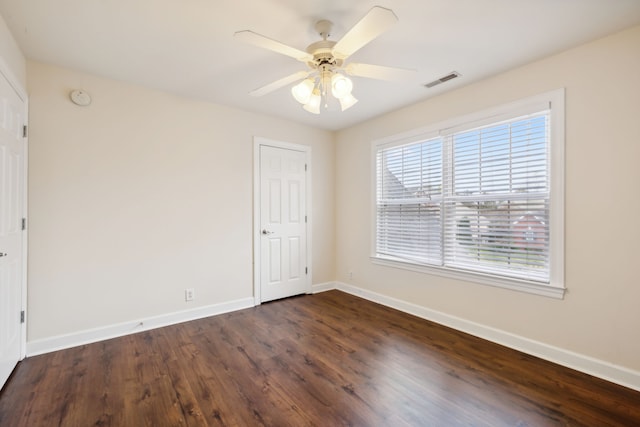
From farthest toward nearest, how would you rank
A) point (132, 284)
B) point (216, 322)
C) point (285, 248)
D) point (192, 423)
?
point (285, 248) < point (216, 322) < point (132, 284) < point (192, 423)

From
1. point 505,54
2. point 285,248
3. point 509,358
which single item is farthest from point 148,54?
point 509,358

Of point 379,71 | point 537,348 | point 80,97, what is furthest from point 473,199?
point 80,97

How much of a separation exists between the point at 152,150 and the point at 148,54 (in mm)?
976

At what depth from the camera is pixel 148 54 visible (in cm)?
237

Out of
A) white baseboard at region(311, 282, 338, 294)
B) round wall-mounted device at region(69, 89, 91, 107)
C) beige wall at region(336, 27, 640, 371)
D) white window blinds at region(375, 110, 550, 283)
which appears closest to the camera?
beige wall at region(336, 27, 640, 371)

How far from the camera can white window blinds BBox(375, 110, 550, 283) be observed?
2473 mm

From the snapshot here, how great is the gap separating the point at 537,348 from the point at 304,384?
6.48 ft

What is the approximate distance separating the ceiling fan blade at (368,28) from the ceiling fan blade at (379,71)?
0.15 m

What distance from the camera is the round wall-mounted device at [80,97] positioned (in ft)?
8.53

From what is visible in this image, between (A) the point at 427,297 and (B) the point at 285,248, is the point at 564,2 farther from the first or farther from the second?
(B) the point at 285,248

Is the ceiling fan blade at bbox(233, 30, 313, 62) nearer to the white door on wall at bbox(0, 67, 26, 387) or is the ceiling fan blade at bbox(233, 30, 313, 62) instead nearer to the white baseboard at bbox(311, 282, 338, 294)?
the white door on wall at bbox(0, 67, 26, 387)

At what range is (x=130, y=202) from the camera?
289 cm

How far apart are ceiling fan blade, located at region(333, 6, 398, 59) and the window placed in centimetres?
172

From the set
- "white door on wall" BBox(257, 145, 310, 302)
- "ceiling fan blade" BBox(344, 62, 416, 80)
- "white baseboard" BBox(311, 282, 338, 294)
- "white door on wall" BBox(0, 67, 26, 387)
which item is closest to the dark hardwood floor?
"white door on wall" BBox(0, 67, 26, 387)
